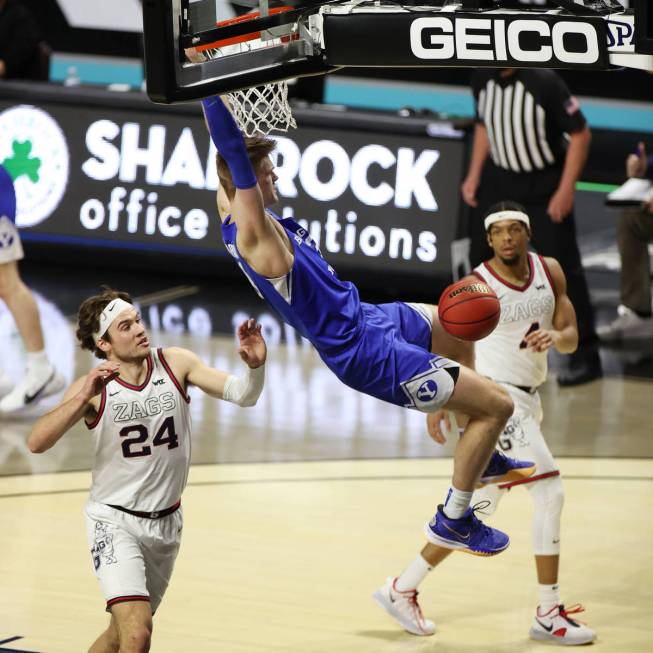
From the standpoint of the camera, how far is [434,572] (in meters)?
7.62

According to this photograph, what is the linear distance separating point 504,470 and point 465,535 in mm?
502

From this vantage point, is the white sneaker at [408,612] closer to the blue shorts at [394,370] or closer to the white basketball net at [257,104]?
the blue shorts at [394,370]

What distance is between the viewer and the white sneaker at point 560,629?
6719mm

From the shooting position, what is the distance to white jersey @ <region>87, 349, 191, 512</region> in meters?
5.77

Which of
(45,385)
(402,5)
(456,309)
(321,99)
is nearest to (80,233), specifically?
(321,99)

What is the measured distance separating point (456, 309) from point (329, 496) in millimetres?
2727

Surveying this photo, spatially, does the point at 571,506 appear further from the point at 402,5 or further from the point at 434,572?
the point at 402,5

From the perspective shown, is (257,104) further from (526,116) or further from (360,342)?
(526,116)

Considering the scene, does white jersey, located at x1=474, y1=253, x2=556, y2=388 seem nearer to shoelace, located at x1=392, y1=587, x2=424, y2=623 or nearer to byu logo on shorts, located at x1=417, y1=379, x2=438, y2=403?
shoelace, located at x1=392, y1=587, x2=424, y2=623

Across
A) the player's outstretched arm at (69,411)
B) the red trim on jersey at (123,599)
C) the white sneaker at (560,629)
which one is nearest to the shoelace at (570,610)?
the white sneaker at (560,629)

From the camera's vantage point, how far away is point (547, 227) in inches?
445

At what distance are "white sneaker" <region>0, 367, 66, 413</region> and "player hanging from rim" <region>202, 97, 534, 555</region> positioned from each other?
410 cm

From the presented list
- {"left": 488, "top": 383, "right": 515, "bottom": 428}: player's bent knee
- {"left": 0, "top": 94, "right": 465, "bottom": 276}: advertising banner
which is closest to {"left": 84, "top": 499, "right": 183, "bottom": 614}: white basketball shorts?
{"left": 488, "top": 383, "right": 515, "bottom": 428}: player's bent knee

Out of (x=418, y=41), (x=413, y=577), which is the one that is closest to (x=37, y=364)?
(x=413, y=577)
